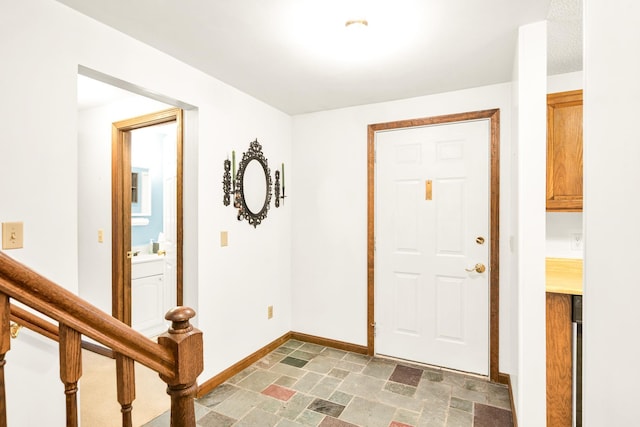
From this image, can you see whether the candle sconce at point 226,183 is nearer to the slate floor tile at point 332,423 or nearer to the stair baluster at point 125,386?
the slate floor tile at point 332,423

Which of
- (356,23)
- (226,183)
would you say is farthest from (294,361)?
(356,23)

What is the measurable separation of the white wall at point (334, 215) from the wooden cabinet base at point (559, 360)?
1598 millimetres

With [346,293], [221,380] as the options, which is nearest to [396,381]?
[346,293]

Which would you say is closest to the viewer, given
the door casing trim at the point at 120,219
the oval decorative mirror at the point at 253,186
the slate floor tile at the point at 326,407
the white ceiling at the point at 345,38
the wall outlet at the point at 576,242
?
the white ceiling at the point at 345,38

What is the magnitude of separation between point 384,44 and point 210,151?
1.45 m

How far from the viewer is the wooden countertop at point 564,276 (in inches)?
71.2

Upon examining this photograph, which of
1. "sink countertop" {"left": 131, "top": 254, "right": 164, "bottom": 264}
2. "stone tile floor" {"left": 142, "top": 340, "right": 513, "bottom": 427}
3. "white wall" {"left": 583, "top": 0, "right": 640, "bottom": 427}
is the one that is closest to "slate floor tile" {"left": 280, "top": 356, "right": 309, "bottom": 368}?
"stone tile floor" {"left": 142, "top": 340, "right": 513, "bottom": 427}

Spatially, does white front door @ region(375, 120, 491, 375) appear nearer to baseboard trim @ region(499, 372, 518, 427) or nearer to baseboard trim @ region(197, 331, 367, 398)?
baseboard trim @ region(499, 372, 518, 427)

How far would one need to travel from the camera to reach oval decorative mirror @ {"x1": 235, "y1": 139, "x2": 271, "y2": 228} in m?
2.87

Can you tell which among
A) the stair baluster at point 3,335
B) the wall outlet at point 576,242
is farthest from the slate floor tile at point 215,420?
the wall outlet at point 576,242

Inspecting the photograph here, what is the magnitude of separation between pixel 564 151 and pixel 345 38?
5.31 ft

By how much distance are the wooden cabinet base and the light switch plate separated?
2.66 meters

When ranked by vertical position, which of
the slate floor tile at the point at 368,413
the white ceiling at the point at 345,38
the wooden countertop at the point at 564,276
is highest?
the white ceiling at the point at 345,38

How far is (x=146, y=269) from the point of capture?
358cm
